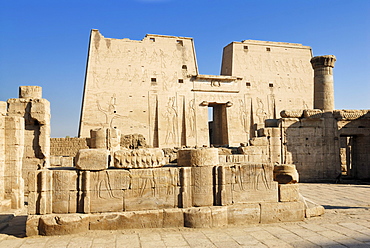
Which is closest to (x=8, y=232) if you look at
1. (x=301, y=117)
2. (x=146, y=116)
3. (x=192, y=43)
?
(x=301, y=117)

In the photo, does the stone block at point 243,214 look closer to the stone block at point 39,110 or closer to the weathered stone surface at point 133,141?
the stone block at point 39,110

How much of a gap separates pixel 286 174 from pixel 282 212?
2.47 ft

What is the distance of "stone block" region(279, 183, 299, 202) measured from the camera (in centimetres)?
642

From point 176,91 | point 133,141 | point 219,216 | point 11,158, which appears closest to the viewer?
point 219,216

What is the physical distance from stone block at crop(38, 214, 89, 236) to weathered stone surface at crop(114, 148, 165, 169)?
3.77 ft

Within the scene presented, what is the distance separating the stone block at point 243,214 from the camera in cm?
603

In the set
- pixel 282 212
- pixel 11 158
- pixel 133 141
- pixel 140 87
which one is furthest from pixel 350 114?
pixel 11 158

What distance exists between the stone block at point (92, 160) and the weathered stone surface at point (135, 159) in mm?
250

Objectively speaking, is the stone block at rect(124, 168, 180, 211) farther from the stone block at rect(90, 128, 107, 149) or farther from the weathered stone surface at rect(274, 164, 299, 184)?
the stone block at rect(90, 128, 107, 149)

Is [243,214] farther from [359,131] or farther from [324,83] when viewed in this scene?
[324,83]

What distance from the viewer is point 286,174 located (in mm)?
6492

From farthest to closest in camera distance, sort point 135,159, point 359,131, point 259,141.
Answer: point 359,131 < point 259,141 < point 135,159

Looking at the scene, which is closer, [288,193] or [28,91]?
[288,193]

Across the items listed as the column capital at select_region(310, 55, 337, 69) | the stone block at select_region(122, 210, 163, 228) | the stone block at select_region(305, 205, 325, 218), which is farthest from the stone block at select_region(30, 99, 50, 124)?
the column capital at select_region(310, 55, 337, 69)
